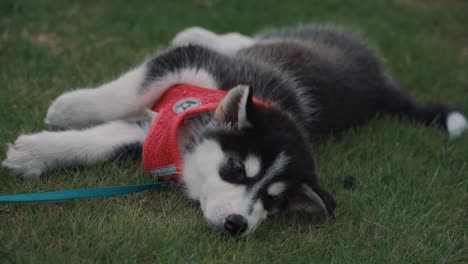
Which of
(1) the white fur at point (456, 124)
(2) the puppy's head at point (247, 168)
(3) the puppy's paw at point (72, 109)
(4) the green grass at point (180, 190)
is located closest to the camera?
(4) the green grass at point (180, 190)

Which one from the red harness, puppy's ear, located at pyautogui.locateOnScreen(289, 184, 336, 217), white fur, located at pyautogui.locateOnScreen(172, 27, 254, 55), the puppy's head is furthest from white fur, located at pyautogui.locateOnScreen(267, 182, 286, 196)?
white fur, located at pyautogui.locateOnScreen(172, 27, 254, 55)

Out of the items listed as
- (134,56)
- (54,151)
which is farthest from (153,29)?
(54,151)

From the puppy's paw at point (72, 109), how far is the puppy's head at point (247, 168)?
77 centimetres

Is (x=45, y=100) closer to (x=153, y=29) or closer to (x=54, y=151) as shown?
(x=54, y=151)

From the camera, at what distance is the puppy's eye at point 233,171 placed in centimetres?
301

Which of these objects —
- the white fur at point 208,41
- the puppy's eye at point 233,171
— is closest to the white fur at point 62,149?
the puppy's eye at point 233,171

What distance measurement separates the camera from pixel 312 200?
316 centimetres

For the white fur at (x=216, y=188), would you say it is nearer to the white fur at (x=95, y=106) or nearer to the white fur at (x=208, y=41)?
the white fur at (x=95, y=106)

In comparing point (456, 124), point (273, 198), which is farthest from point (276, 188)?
point (456, 124)

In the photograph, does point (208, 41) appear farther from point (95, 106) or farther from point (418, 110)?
point (418, 110)

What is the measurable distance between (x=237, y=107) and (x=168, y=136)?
438 mm

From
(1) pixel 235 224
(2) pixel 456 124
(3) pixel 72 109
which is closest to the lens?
(1) pixel 235 224

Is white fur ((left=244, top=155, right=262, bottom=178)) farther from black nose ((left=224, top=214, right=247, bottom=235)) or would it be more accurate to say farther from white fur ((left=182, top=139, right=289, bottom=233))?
black nose ((left=224, top=214, right=247, bottom=235))

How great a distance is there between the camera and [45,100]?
13.2ft
